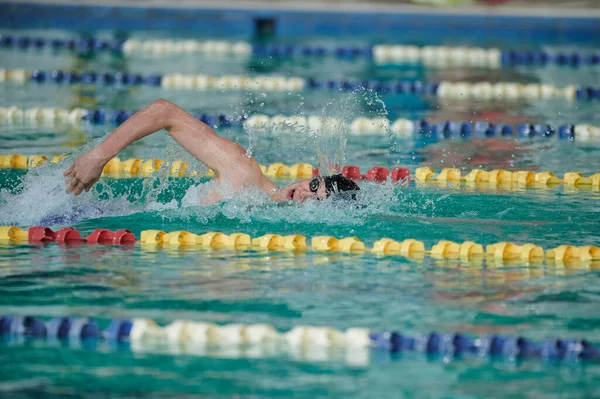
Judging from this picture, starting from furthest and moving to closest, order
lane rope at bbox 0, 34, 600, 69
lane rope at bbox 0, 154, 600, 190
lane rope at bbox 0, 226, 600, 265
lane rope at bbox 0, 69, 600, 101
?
lane rope at bbox 0, 34, 600, 69, lane rope at bbox 0, 69, 600, 101, lane rope at bbox 0, 154, 600, 190, lane rope at bbox 0, 226, 600, 265

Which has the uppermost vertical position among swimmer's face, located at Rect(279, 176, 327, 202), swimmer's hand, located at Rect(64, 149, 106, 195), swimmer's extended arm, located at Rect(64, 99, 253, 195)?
swimmer's extended arm, located at Rect(64, 99, 253, 195)

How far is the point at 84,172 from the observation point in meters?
4.32

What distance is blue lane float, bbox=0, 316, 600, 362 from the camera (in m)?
3.36

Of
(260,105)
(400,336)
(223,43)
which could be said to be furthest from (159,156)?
(223,43)

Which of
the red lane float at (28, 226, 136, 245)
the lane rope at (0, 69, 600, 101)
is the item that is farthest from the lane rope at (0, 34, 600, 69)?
the red lane float at (28, 226, 136, 245)

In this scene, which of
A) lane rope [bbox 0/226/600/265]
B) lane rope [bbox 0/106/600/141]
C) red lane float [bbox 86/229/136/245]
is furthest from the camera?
lane rope [bbox 0/106/600/141]

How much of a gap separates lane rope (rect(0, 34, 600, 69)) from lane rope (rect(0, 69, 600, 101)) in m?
1.25

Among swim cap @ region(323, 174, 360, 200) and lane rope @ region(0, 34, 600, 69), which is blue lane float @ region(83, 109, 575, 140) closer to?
swim cap @ region(323, 174, 360, 200)

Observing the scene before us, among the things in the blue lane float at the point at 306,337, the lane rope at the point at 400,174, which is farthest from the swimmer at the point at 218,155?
the blue lane float at the point at 306,337

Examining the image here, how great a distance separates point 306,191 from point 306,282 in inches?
30.9

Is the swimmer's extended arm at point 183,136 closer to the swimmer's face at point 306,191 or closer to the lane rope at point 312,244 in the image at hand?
the swimmer's face at point 306,191

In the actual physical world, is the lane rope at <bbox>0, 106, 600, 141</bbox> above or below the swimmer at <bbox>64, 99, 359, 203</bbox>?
above

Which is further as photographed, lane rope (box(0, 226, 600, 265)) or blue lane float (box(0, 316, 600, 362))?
lane rope (box(0, 226, 600, 265))

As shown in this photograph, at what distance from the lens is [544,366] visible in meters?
3.30
